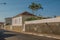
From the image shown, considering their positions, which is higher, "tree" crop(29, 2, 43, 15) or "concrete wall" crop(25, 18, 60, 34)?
"tree" crop(29, 2, 43, 15)

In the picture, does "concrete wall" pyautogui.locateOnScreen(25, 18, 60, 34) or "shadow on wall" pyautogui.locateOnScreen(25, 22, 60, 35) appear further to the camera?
"concrete wall" pyautogui.locateOnScreen(25, 18, 60, 34)

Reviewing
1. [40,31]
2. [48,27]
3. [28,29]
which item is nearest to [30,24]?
[28,29]

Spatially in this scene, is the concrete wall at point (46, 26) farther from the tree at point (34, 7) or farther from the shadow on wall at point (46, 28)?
the tree at point (34, 7)

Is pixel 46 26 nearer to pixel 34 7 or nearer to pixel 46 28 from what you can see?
pixel 46 28

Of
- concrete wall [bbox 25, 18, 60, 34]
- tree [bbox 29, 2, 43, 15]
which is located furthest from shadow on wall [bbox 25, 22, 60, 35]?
tree [bbox 29, 2, 43, 15]

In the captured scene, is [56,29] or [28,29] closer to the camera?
[56,29]

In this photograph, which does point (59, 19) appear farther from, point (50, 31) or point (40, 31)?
point (40, 31)

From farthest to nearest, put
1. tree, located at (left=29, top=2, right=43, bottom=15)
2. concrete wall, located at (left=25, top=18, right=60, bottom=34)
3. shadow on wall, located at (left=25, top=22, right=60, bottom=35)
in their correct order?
tree, located at (left=29, top=2, right=43, bottom=15) < concrete wall, located at (left=25, top=18, right=60, bottom=34) < shadow on wall, located at (left=25, top=22, right=60, bottom=35)

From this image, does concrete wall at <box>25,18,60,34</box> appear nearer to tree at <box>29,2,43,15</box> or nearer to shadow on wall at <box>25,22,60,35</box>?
shadow on wall at <box>25,22,60,35</box>

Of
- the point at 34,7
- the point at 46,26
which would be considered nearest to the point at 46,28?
the point at 46,26

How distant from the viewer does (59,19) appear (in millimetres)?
33031

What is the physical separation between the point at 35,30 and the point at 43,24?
18.6 feet

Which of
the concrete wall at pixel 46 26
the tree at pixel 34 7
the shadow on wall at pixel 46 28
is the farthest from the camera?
the tree at pixel 34 7

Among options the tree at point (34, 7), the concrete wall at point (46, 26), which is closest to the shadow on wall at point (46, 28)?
the concrete wall at point (46, 26)
